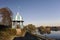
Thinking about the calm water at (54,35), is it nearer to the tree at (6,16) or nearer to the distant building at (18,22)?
the distant building at (18,22)


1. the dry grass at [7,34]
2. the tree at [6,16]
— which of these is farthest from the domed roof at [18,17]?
the dry grass at [7,34]

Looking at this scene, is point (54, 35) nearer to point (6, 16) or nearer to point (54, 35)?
point (54, 35)

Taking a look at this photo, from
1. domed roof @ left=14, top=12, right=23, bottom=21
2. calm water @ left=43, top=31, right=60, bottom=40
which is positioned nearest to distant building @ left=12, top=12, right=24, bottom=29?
domed roof @ left=14, top=12, right=23, bottom=21

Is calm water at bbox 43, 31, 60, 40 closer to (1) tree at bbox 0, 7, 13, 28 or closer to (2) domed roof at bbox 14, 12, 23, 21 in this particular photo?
(2) domed roof at bbox 14, 12, 23, 21

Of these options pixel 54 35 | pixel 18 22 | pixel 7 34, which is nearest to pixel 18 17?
pixel 18 22

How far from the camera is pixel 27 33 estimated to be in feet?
7.32

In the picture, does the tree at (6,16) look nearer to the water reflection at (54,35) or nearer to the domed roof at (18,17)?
the domed roof at (18,17)

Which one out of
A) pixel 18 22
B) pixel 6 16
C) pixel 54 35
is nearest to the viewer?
pixel 54 35

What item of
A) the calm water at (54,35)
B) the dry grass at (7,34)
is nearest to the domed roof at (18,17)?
the dry grass at (7,34)

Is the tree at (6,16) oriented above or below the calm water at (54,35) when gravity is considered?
above

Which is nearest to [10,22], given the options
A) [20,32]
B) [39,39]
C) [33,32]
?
[20,32]

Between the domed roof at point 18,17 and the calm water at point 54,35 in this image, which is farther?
the domed roof at point 18,17

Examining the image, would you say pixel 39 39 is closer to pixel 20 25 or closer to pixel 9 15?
pixel 20 25

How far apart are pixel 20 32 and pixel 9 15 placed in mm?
358
